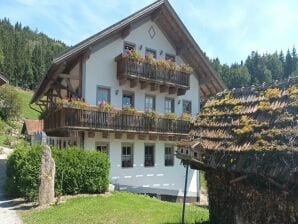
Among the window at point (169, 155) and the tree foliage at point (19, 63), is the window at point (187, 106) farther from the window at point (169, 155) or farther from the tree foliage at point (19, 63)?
the tree foliage at point (19, 63)

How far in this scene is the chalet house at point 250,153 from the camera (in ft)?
28.4

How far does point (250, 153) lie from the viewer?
9.31 m

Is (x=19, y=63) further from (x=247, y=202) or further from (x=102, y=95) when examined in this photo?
(x=247, y=202)

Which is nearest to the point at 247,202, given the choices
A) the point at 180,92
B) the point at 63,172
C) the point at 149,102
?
the point at 63,172

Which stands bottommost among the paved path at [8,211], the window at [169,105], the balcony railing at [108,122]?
the paved path at [8,211]

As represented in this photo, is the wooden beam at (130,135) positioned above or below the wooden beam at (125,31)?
below

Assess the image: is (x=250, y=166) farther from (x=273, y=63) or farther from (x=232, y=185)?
(x=273, y=63)

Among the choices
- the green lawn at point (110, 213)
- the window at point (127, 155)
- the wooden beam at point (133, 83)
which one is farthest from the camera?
the window at point (127, 155)

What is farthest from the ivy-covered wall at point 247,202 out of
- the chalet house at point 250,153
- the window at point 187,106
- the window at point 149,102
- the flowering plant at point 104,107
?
the window at point 187,106

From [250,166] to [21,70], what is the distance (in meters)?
103

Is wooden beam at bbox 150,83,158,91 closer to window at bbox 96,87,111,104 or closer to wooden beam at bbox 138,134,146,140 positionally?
window at bbox 96,87,111,104

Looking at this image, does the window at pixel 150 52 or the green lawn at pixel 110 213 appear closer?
the green lawn at pixel 110 213

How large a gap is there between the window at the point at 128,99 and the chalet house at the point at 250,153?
15456 millimetres

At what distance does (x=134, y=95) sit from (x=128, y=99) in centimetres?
47
